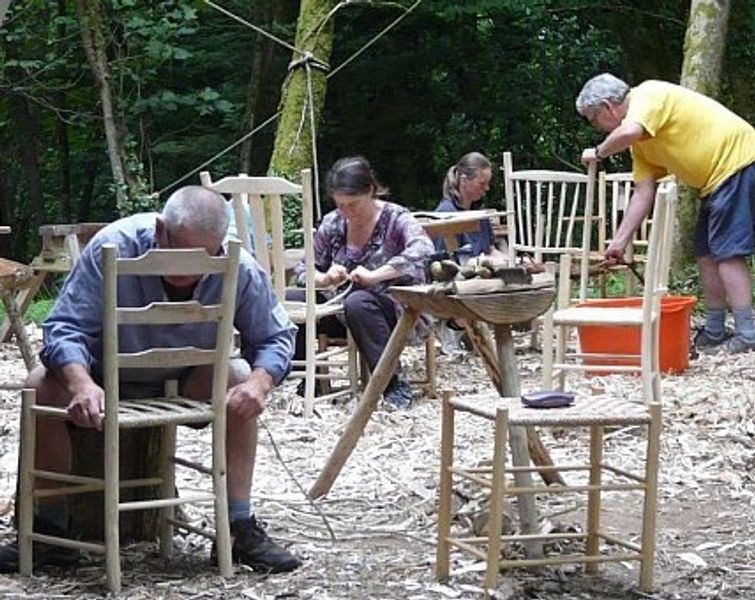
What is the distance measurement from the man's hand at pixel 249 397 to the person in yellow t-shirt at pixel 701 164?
3367mm

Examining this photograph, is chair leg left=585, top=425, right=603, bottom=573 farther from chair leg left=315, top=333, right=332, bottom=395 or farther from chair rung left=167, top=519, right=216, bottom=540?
chair leg left=315, top=333, right=332, bottom=395

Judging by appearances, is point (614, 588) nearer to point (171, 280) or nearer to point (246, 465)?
point (246, 465)

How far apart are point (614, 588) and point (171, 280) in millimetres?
1431

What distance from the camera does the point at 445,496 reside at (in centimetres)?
401

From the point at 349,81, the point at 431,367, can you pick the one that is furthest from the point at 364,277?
the point at 349,81

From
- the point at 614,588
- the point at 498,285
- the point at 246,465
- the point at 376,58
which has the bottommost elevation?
the point at 614,588

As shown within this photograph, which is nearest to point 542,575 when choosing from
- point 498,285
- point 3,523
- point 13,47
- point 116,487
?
point 498,285

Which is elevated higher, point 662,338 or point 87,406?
point 87,406

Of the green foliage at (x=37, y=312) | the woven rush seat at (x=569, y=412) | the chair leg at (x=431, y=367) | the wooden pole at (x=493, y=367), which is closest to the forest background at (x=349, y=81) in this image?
the green foliage at (x=37, y=312)

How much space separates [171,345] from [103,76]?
10.0m

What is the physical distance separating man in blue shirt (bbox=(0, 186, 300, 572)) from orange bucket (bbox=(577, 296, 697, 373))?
10.1 feet

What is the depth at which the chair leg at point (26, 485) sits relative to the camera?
3939mm

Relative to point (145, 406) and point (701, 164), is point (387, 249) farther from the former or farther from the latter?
point (145, 406)

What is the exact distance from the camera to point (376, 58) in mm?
14594
